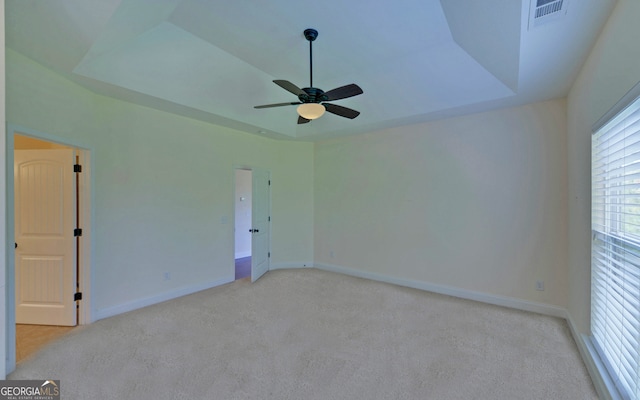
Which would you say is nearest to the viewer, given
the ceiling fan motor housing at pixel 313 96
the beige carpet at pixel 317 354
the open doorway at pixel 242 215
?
the beige carpet at pixel 317 354

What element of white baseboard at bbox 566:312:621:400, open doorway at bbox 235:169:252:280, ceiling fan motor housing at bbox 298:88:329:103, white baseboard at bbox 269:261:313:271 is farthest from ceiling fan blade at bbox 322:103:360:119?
open doorway at bbox 235:169:252:280

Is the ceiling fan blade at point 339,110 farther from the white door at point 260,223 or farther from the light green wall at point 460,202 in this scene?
the white door at point 260,223

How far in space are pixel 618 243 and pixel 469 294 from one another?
224 centimetres

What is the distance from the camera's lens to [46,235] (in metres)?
3.10

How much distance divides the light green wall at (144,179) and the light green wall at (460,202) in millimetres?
2022

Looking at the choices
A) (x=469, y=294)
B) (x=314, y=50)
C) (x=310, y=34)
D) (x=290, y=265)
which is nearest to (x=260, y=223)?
(x=290, y=265)

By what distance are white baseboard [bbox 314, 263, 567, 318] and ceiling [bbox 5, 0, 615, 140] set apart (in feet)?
8.50

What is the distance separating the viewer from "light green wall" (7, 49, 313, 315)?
2799 mm

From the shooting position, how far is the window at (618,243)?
1.71 m

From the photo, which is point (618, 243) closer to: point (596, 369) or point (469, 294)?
point (596, 369)

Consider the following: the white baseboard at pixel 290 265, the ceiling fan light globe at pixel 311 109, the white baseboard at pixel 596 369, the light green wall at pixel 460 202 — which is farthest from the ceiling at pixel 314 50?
the white baseboard at pixel 290 265

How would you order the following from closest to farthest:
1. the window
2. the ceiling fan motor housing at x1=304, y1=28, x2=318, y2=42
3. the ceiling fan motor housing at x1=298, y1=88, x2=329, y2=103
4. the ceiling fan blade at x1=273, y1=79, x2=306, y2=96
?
the window < the ceiling fan blade at x1=273, y1=79, x2=306, y2=96 < the ceiling fan motor housing at x1=298, y1=88, x2=329, y2=103 < the ceiling fan motor housing at x1=304, y1=28, x2=318, y2=42

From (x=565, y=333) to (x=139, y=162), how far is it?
17.9 feet

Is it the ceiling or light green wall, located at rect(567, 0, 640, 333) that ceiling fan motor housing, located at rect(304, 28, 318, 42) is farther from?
light green wall, located at rect(567, 0, 640, 333)
